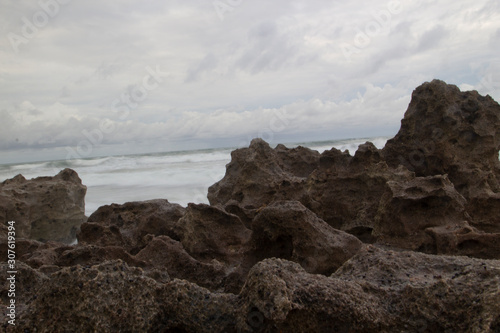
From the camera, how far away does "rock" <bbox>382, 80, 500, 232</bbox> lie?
489 centimetres

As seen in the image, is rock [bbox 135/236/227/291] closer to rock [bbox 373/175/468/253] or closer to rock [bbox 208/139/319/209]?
rock [bbox 373/175/468/253]

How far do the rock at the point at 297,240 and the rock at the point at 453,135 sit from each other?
2.55 metres

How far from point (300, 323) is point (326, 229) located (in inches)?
53.0

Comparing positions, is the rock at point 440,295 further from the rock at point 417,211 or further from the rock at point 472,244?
the rock at point 417,211

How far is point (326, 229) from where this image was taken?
296cm

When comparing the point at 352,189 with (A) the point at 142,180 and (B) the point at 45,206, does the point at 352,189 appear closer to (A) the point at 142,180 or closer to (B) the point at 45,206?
(B) the point at 45,206

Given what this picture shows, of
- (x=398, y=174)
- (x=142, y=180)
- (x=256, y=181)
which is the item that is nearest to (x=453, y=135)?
(x=398, y=174)

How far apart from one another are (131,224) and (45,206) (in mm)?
1945

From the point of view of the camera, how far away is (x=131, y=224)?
4609 mm

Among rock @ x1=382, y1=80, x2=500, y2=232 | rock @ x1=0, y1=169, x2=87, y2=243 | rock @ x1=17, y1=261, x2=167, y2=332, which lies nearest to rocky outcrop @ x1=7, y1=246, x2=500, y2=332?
rock @ x1=17, y1=261, x2=167, y2=332

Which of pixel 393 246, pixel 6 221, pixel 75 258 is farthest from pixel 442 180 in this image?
pixel 6 221

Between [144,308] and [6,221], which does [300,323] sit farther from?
[6,221]

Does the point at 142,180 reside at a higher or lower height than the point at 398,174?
lower

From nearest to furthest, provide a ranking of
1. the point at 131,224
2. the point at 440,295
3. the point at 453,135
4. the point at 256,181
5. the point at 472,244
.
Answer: the point at 440,295 → the point at 472,244 → the point at 131,224 → the point at 453,135 → the point at 256,181
